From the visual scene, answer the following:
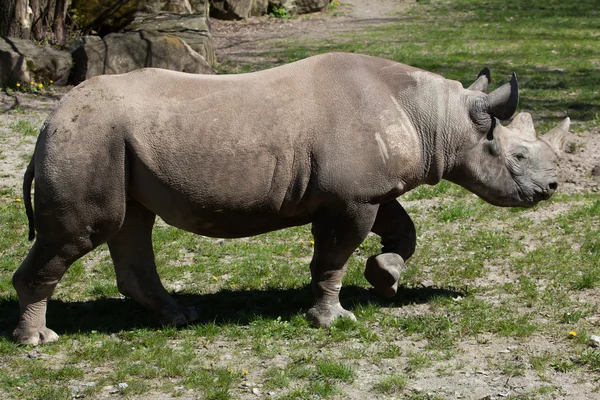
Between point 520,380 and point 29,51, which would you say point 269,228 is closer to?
point 520,380

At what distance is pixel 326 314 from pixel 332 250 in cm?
56

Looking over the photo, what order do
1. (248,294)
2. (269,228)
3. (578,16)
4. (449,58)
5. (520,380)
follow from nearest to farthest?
(520,380), (269,228), (248,294), (449,58), (578,16)

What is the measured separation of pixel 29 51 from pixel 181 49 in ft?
8.20

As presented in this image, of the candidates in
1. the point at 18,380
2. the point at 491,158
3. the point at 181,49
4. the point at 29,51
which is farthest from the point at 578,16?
the point at 18,380

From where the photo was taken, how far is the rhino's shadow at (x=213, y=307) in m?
7.43

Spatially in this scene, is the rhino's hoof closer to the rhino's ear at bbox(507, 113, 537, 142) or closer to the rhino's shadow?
the rhino's shadow

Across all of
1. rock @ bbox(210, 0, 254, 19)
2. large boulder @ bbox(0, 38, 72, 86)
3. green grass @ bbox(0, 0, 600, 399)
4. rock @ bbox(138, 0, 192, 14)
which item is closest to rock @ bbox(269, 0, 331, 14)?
rock @ bbox(210, 0, 254, 19)

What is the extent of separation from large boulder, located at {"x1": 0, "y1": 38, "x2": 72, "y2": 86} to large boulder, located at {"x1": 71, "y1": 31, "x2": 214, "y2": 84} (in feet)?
0.73

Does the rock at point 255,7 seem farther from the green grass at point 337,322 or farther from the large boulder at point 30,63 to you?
the green grass at point 337,322

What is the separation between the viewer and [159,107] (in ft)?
22.0

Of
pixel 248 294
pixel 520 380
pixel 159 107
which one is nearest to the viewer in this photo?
pixel 520 380

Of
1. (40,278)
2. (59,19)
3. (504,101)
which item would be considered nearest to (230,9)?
(59,19)

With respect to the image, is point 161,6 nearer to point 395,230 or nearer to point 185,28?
point 185,28

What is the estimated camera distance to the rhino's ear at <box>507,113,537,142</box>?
24.7 feet
